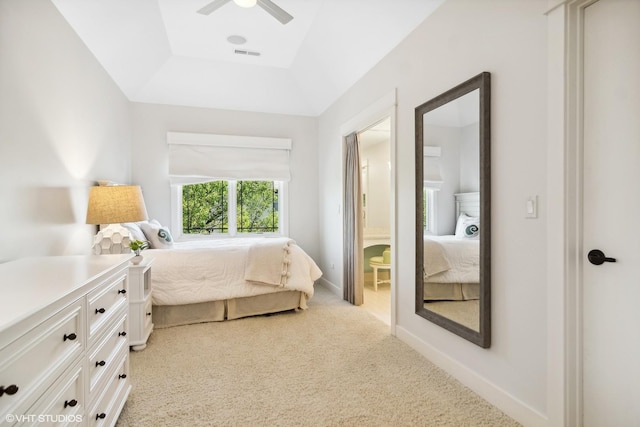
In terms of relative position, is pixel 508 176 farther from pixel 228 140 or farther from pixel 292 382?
pixel 228 140

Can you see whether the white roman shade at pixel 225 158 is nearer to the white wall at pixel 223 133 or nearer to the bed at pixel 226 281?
the white wall at pixel 223 133

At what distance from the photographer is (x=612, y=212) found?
1425 mm

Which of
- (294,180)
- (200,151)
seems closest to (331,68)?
(294,180)

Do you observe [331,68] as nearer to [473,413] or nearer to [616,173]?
[616,173]

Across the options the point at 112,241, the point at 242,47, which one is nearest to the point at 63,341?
the point at 112,241

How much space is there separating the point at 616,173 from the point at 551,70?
54cm

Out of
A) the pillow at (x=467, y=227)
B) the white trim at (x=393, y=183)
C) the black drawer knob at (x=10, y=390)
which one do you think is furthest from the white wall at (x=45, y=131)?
the pillow at (x=467, y=227)

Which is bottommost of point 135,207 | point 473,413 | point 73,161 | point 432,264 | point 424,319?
point 473,413

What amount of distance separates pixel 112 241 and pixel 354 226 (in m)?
2.36

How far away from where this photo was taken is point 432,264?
2.51 metres

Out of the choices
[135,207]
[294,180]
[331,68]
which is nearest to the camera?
[135,207]

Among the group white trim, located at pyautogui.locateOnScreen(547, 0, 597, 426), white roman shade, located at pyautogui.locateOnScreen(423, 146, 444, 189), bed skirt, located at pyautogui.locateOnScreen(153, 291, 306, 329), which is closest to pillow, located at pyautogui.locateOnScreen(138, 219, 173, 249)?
bed skirt, located at pyautogui.locateOnScreen(153, 291, 306, 329)

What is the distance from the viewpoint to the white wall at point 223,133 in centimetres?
456

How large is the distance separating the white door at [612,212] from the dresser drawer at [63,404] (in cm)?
206
